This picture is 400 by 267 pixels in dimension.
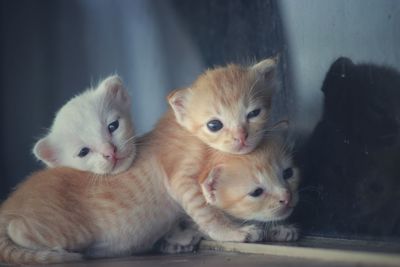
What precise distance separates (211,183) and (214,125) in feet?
0.63

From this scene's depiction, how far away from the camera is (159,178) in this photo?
221cm

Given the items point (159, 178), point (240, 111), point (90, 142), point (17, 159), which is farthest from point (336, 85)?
point (17, 159)

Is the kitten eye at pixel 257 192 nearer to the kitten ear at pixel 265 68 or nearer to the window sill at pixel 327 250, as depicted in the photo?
the window sill at pixel 327 250

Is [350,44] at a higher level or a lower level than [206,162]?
higher

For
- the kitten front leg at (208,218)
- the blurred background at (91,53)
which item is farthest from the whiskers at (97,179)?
the blurred background at (91,53)

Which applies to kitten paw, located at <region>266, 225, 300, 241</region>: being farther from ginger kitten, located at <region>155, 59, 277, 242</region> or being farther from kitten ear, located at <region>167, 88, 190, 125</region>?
kitten ear, located at <region>167, 88, 190, 125</region>

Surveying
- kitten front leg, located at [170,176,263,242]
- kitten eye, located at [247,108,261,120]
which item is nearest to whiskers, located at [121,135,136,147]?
kitten front leg, located at [170,176,263,242]

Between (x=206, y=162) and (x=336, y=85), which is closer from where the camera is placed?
(x=336, y=85)

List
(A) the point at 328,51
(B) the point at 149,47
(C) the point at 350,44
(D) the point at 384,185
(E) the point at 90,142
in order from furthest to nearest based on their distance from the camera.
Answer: (B) the point at 149,47, (E) the point at 90,142, (A) the point at 328,51, (C) the point at 350,44, (D) the point at 384,185

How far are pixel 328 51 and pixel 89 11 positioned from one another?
1408 millimetres

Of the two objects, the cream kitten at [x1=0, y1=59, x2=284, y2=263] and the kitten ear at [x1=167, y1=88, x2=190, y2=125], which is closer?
the cream kitten at [x1=0, y1=59, x2=284, y2=263]

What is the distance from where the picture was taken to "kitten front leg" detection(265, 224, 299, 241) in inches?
78.7

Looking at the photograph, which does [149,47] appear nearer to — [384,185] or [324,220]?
[324,220]

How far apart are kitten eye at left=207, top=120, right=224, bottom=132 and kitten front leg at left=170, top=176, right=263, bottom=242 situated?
0.18 meters
